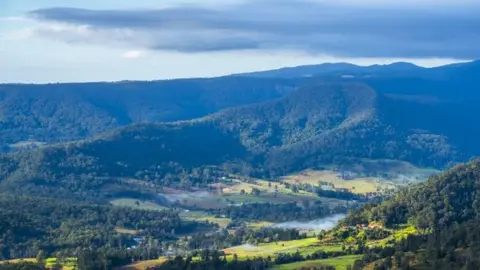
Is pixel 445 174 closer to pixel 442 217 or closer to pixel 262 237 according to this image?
pixel 442 217

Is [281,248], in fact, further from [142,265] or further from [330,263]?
→ [330,263]

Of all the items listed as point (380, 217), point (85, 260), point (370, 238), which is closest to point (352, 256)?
point (370, 238)

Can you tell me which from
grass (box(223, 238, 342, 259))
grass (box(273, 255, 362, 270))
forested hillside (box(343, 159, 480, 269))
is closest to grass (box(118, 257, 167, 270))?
grass (box(223, 238, 342, 259))

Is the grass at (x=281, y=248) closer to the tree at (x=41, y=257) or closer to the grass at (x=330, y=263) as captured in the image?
the grass at (x=330, y=263)

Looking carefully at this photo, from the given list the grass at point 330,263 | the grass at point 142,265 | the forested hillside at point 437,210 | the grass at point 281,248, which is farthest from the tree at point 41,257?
the forested hillside at point 437,210

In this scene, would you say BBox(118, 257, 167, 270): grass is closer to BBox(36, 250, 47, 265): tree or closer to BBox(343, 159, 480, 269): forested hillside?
BBox(36, 250, 47, 265): tree

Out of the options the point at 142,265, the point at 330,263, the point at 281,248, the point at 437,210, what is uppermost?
the point at 437,210

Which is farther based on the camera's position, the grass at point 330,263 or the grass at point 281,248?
the grass at point 281,248

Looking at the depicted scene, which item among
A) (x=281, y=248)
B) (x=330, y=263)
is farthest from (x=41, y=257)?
(x=330, y=263)
